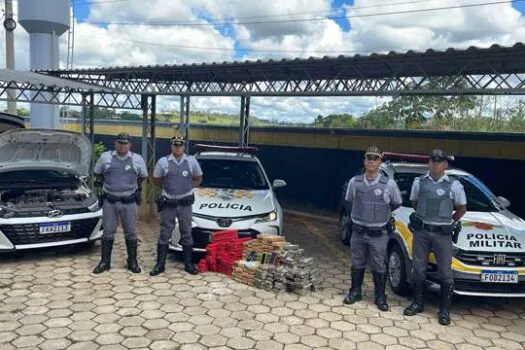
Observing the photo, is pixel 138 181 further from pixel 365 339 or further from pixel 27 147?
pixel 365 339

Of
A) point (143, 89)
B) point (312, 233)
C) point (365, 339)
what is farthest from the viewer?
point (143, 89)

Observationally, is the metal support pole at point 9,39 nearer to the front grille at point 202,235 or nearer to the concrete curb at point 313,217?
the concrete curb at point 313,217

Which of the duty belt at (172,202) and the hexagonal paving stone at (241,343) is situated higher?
the duty belt at (172,202)

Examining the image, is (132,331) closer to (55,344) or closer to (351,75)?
(55,344)

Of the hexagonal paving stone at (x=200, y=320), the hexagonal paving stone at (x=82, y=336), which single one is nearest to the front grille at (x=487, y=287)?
the hexagonal paving stone at (x=200, y=320)

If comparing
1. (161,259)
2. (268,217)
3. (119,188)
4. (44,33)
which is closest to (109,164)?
(119,188)

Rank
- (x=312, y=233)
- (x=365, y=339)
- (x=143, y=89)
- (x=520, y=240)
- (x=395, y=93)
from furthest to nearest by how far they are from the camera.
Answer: (x=143, y=89) → (x=312, y=233) → (x=395, y=93) → (x=520, y=240) → (x=365, y=339)

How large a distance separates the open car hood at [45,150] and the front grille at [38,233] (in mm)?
1277

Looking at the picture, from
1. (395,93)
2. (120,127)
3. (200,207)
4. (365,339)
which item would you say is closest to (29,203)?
(200,207)

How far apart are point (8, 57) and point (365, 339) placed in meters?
19.9

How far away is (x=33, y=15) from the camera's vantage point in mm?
21812

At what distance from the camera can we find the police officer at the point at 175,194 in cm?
612

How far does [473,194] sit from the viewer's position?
6234 millimetres

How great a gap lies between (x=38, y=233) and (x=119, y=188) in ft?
4.72
